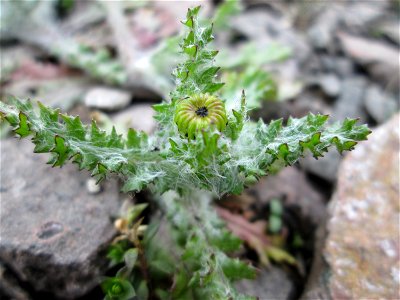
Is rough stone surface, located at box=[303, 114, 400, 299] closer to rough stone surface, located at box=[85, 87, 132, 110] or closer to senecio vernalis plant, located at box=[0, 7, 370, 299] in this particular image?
senecio vernalis plant, located at box=[0, 7, 370, 299]

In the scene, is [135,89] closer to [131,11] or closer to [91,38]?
[91,38]

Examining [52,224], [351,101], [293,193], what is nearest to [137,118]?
[52,224]

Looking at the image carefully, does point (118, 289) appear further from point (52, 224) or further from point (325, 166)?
point (325, 166)

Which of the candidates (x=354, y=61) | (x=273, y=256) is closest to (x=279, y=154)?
(x=273, y=256)

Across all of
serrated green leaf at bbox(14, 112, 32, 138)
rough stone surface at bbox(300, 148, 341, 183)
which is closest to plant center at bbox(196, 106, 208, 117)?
serrated green leaf at bbox(14, 112, 32, 138)

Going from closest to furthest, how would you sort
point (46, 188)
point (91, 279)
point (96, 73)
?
point (91, 279), point (46, 188), point (96, 73)

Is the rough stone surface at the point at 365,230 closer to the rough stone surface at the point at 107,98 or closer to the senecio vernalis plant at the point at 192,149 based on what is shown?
the senecio vernalis plant at the point at 192,149
